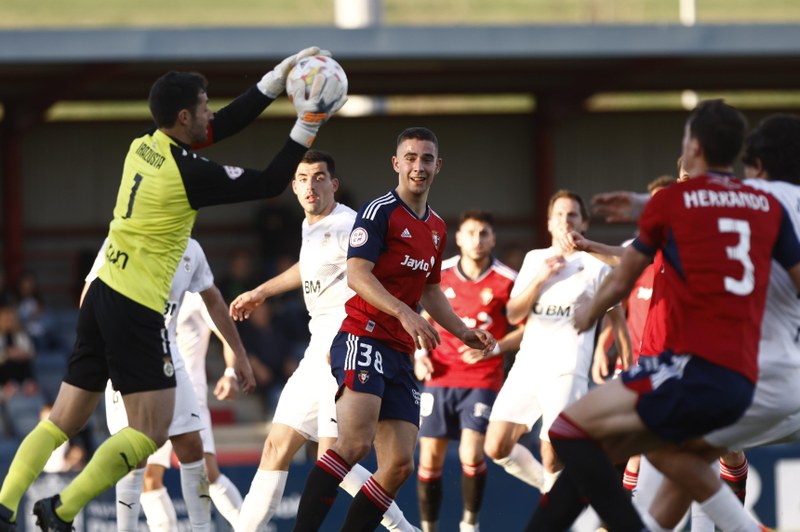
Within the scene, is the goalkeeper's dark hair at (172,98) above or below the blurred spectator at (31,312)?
above

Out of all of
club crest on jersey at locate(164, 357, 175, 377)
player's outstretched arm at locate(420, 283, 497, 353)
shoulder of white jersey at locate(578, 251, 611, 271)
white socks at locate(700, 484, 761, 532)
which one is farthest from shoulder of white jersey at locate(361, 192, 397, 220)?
shoulder of white jersey at locate(578, 251, 611, 271)

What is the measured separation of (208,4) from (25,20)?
137 inches

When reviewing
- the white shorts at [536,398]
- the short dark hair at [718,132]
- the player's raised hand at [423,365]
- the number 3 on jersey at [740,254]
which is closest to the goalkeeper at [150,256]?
the short dark hair at [718,132]

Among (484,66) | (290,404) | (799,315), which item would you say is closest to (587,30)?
(484,66)

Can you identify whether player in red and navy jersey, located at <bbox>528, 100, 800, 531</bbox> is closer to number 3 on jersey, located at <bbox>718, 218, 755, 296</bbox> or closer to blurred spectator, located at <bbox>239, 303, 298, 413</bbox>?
number 3 on jersey, located at <bbox>718, 218, 755, 296</bbox>

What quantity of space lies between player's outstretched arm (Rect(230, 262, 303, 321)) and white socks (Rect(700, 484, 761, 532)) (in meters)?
2.86

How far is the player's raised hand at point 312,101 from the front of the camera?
6.08m

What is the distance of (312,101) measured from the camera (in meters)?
6.09

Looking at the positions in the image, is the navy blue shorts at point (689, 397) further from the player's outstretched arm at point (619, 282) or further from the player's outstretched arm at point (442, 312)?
the player's outstretched arm at point (442, 312)

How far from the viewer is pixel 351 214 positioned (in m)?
8.03

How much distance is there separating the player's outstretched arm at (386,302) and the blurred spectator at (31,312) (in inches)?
386

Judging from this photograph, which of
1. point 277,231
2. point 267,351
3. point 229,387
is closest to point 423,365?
point 229,387

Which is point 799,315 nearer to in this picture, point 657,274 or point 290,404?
point 657,274

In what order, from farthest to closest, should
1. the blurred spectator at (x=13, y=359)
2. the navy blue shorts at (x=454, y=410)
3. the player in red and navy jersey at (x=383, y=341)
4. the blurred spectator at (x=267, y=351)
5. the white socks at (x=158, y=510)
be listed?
the blurred spectator at (x=267, y=351) < the blurred spectator at (x=13, y=359) < the navy blue shorts at (x=454, y=410) < the white socks at (x=158, y=510) < the player in red and navy jersey at (x=383, y=341)
